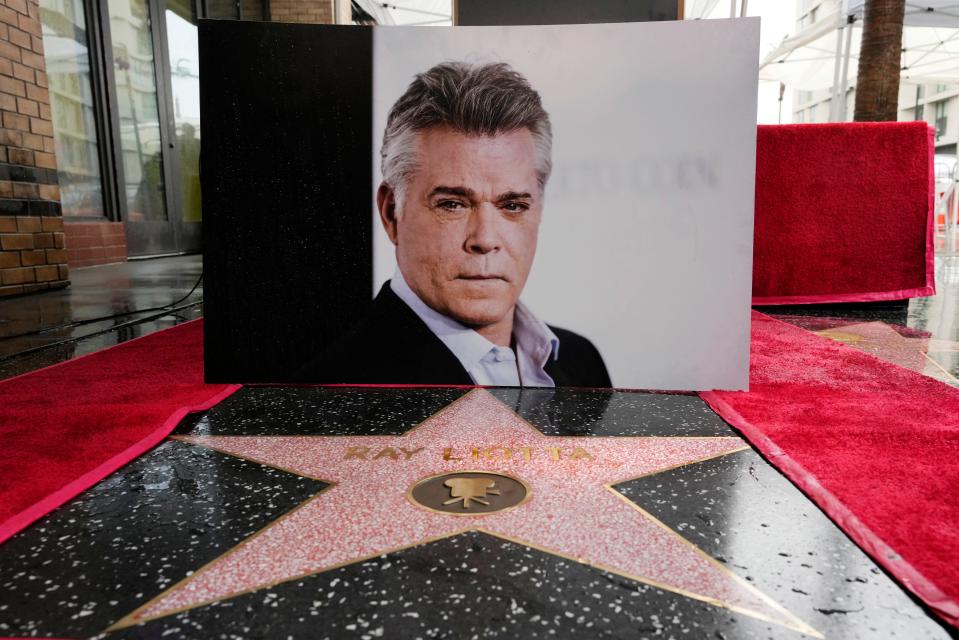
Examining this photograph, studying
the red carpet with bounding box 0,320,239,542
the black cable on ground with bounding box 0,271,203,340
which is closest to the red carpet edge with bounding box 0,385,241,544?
the red carpet with bounding box 0,320,239,542

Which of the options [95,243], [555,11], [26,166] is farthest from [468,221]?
[95,243]

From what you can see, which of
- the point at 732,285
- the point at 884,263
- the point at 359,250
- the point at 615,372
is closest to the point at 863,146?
the point at 884,263

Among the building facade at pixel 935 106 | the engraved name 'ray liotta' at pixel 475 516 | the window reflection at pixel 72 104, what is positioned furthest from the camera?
the building facade at pixel 935 106

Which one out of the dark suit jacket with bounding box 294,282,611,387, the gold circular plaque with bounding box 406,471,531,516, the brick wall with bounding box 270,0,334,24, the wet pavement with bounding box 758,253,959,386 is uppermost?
the brick wall with bounding box 270,0,334,24

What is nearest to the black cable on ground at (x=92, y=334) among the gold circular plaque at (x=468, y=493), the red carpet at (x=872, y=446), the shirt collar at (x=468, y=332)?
the shirt collar at (x=468, y=332)

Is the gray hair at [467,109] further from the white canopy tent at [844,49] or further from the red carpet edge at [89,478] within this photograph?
the white canopy tent at [844,49]

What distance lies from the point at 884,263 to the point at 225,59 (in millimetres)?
2677

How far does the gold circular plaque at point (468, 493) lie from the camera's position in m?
0.88

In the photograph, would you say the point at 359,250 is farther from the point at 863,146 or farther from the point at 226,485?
the point at 863,146

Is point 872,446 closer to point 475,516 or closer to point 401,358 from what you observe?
point 475,516

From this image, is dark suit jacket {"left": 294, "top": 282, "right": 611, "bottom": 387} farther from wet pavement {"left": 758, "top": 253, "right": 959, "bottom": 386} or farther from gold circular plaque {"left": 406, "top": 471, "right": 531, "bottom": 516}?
wet pavement {"left": 758, "top": 253, "right": 959, "bottom": 386}

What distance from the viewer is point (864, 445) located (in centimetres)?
111

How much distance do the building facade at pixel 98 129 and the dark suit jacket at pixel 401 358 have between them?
1.64 m

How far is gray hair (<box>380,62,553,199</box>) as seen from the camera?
1339 millimetres
